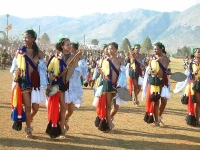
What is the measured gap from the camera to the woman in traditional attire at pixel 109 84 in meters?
6.84

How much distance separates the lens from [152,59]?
766 cm

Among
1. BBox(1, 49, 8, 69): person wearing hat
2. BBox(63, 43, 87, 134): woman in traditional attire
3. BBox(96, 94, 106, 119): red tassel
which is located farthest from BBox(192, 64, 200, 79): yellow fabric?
BBox(1, 49, 8, 69): person wearing hat

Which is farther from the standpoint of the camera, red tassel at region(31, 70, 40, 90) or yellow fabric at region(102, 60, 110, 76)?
yellow fabric at region(102, 60, 110, 76)

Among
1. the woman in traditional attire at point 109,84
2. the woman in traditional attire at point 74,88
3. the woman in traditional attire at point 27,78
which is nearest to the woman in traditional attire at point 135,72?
the woman in traditional attire at point 109,84

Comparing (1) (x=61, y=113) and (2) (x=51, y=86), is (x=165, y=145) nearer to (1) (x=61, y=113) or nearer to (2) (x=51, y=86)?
(1) (x=61, y=113)

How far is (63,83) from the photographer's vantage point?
19.8ft

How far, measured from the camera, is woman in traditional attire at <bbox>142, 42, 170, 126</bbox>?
24.6ft

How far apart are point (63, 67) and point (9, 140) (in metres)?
1.71

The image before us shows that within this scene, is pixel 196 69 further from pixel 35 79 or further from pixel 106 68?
pixel 35 79

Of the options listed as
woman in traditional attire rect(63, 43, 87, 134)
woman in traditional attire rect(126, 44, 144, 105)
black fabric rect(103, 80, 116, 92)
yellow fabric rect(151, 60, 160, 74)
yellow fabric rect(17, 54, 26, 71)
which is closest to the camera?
yellow fabric rect(17, 54, 26, 71)

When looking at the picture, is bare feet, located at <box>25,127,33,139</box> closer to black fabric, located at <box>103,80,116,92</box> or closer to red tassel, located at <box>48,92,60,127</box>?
red tassel, located at <box>48,92,60,127</box>

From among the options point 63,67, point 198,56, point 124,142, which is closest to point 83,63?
point 63,67

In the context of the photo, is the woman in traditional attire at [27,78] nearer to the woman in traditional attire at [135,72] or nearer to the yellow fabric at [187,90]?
the yellow fabric at [187,90]

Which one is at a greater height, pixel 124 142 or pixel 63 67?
pixel 63 67
